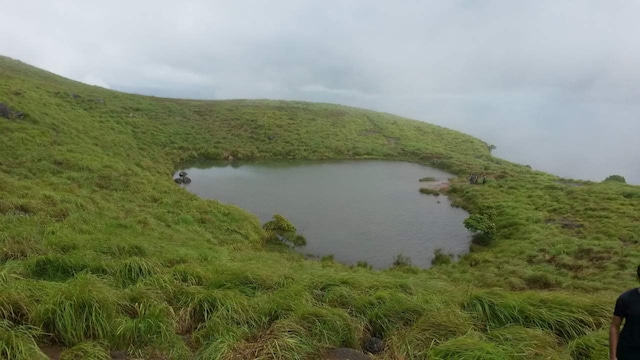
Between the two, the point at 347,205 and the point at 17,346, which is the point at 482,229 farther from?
the point at 17,346

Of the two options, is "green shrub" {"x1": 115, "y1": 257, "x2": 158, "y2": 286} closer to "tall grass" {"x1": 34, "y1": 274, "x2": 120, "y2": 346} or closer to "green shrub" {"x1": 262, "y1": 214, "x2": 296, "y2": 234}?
"tall grass" {"x1": 34, "y1": 274, "x2": 120, "y2": 346}

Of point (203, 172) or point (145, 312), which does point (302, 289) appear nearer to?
point (145, 312)

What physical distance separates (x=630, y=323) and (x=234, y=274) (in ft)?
26.3

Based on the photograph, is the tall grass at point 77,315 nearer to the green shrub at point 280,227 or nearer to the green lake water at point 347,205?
the green lake water at point 347,205

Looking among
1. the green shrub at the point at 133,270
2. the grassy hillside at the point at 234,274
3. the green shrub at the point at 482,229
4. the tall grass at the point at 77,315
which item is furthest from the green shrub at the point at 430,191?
the tall grass at the point at 77,315

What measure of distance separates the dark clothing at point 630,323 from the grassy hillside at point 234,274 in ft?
3.14

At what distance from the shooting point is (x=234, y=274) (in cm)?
978

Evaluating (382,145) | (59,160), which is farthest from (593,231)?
(382,145)

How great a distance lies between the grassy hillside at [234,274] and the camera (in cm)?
631

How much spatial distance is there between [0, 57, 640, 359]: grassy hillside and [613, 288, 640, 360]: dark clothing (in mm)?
957

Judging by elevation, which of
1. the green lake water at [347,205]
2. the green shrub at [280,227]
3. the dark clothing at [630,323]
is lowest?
the green shrub at [280,227]

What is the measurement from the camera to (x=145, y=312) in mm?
6977

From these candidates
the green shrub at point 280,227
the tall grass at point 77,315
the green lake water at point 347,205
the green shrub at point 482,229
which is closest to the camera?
the tall grass at point 77,315

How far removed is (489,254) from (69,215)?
74.6 ft
